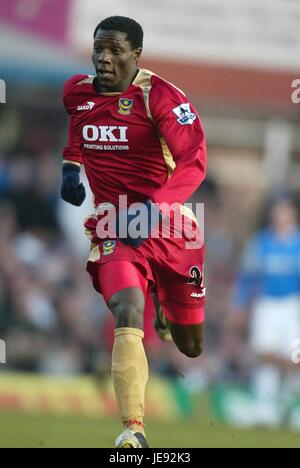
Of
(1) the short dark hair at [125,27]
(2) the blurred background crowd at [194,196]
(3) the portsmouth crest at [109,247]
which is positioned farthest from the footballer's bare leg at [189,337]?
(2) the blurred background crowd at [194,196]

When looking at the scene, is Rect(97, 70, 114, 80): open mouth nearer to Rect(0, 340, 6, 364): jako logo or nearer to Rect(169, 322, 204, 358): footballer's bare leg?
Rect(169, 322, 204, 358): footballer's bare leg

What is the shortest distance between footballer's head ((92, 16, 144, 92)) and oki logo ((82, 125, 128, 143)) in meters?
0.28

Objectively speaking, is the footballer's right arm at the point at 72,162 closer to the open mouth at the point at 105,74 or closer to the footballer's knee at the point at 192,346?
the open mouth at the point at 105,74

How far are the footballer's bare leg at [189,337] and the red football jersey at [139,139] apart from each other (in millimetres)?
1105

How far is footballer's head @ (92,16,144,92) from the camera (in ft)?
25.2

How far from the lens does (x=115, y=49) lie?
7.68 meters

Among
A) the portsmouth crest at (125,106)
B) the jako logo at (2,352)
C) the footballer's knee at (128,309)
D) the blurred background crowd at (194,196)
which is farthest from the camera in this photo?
the blurred background crowd at (194,196)

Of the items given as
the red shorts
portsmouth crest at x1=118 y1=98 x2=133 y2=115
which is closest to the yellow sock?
the red shorts

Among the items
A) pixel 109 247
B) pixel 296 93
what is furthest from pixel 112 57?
pixel 296 93

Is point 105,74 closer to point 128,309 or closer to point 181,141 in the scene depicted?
point 181,141

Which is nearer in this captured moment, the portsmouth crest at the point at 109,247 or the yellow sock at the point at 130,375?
the yellow sock at the point at 130,375

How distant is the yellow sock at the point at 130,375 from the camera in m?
7.25

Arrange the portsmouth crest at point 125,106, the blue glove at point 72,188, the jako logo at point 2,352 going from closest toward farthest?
the portsmouth crest at point 125,106
the blue glove at point 72,188
the jako logo at point 2,352

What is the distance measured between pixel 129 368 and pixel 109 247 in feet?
3.09
